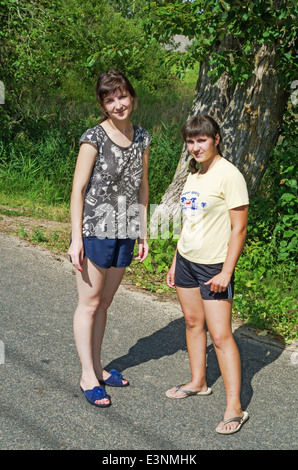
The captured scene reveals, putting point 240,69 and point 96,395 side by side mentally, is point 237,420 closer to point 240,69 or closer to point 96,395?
point 96,395

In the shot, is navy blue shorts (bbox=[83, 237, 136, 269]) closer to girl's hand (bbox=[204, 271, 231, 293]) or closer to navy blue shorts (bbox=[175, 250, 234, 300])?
navy blue shorts (bbox=[175, 250, 234, 300])

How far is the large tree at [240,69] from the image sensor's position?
5.81 meters

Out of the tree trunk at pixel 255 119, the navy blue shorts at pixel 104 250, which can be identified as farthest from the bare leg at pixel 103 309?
the tree trunk at pixel 255 119

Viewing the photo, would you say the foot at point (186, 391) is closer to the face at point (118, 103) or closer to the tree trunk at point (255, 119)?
the face at point (118, 103)

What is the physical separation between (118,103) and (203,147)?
2.02 ft

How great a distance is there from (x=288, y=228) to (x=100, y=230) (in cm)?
340

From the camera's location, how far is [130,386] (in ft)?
13.6

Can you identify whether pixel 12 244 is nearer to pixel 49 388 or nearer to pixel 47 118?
pixel 49 388

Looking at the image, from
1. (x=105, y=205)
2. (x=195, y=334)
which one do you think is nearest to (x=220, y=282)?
(x=195, y=334)

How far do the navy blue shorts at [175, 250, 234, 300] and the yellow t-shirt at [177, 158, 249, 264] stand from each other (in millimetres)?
44

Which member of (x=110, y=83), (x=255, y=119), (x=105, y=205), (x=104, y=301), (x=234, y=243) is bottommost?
(x=104, y=301)

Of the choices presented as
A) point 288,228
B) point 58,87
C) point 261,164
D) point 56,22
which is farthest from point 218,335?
point 58,87

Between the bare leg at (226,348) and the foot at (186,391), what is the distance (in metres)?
0.43

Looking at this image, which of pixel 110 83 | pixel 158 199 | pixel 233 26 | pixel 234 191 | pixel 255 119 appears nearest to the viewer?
pixel 234 191
